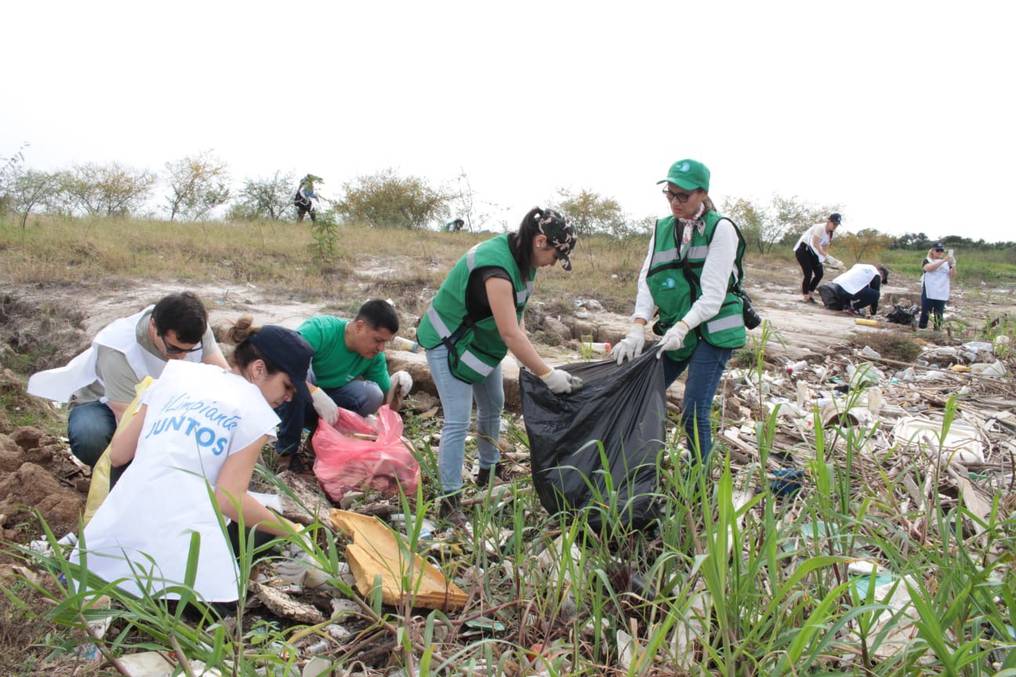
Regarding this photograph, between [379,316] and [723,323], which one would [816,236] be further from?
[379,316]

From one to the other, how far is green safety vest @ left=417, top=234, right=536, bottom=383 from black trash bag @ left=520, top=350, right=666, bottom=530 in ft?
0.66

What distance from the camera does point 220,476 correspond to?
1.81 metres

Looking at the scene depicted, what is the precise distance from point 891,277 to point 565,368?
17.3 m

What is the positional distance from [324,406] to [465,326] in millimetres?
888

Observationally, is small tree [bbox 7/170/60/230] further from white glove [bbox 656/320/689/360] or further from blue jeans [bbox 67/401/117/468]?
white glove [bbox 656/320/689/360]

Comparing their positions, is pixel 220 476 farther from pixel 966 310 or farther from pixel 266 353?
pixel 966 310

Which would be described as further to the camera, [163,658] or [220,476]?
[220,476]

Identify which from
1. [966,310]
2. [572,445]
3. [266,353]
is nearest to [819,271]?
[966,310]

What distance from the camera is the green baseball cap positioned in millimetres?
2402

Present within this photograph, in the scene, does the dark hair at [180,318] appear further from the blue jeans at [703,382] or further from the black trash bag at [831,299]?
the black trash bag at [831,299]

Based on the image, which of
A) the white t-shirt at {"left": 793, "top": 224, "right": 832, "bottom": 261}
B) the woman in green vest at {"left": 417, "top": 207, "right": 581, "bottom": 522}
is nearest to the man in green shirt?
the woman in green vest at {"left": 417, "top": 207, "right": 581, "bottom": 522}

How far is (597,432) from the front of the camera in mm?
2223

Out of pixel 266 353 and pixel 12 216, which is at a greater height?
pixel 12 216

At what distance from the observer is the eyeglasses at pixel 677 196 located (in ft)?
7.98
